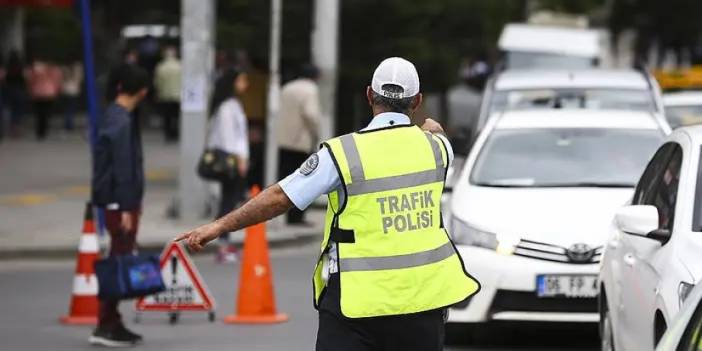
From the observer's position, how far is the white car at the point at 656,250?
25.2ft

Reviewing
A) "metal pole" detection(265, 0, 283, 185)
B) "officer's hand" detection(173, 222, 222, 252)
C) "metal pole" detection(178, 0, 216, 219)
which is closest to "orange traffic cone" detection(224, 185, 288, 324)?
Result: "officer's hand" detection(173, 222, 222, 252)

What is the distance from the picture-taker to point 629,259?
8.66 metres

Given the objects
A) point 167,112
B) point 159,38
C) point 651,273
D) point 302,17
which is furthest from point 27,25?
point 651,273

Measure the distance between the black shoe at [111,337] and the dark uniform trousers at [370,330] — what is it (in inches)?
205

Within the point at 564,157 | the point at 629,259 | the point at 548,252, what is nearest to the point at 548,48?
the point at 564,157

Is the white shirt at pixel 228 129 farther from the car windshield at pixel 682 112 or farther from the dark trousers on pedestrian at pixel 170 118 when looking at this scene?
the dark trousers on pedestrian at pixel 170 118

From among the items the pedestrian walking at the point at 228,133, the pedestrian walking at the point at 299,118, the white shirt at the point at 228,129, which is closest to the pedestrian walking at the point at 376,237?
the pedestrian walking at the point at 228,133

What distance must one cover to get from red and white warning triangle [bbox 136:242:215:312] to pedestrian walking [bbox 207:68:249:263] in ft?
13.5

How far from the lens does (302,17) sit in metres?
25.4

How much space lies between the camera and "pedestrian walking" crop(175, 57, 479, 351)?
6.28m

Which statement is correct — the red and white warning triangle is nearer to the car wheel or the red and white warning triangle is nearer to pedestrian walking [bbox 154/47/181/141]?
the car wheel

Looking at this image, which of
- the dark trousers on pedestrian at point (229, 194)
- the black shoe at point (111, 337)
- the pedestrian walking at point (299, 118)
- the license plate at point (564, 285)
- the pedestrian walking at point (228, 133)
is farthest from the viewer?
the pedestrian walking at point (299, 118)

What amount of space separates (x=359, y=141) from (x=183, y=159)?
1333 centimetres

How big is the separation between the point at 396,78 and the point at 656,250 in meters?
2.17
